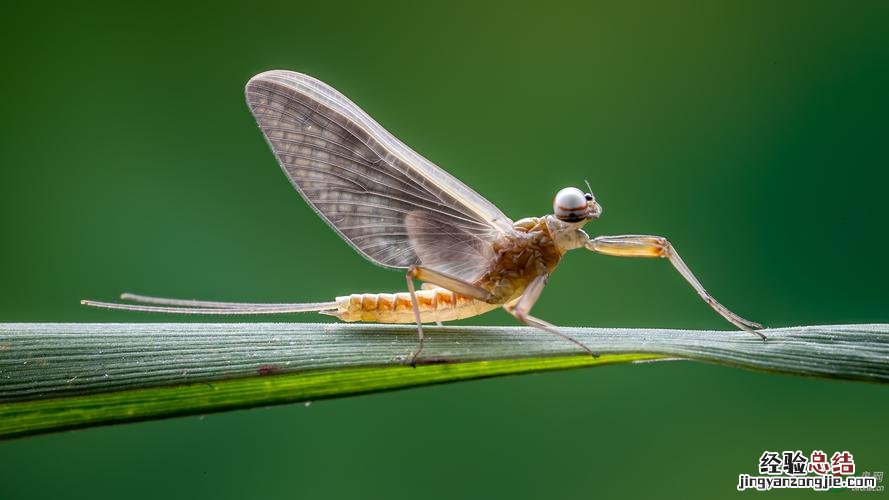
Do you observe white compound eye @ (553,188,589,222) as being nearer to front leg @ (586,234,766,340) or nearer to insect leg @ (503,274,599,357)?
front leg @ (586,234,766,340)

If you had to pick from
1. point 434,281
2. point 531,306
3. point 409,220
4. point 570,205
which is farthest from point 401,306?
Answer: point 570,205

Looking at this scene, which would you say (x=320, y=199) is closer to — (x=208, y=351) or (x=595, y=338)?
(x=208, y=351)

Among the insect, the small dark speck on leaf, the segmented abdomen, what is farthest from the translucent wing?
the small dark speck on leaf

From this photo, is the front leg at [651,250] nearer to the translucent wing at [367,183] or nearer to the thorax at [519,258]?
the thorax at [519,258]

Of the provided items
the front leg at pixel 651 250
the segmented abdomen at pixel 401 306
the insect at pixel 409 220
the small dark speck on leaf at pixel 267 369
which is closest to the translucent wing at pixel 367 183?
the insect at pixel 409 220

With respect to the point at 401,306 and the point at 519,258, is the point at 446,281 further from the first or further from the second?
the point at 519,258

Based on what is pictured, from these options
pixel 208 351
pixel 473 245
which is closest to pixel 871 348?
pixel 473 245

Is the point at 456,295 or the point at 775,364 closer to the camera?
the point at 775,364

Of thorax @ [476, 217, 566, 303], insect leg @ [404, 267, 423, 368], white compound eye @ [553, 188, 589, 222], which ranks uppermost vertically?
white compound eye @ [553, 188, 589, 222]
